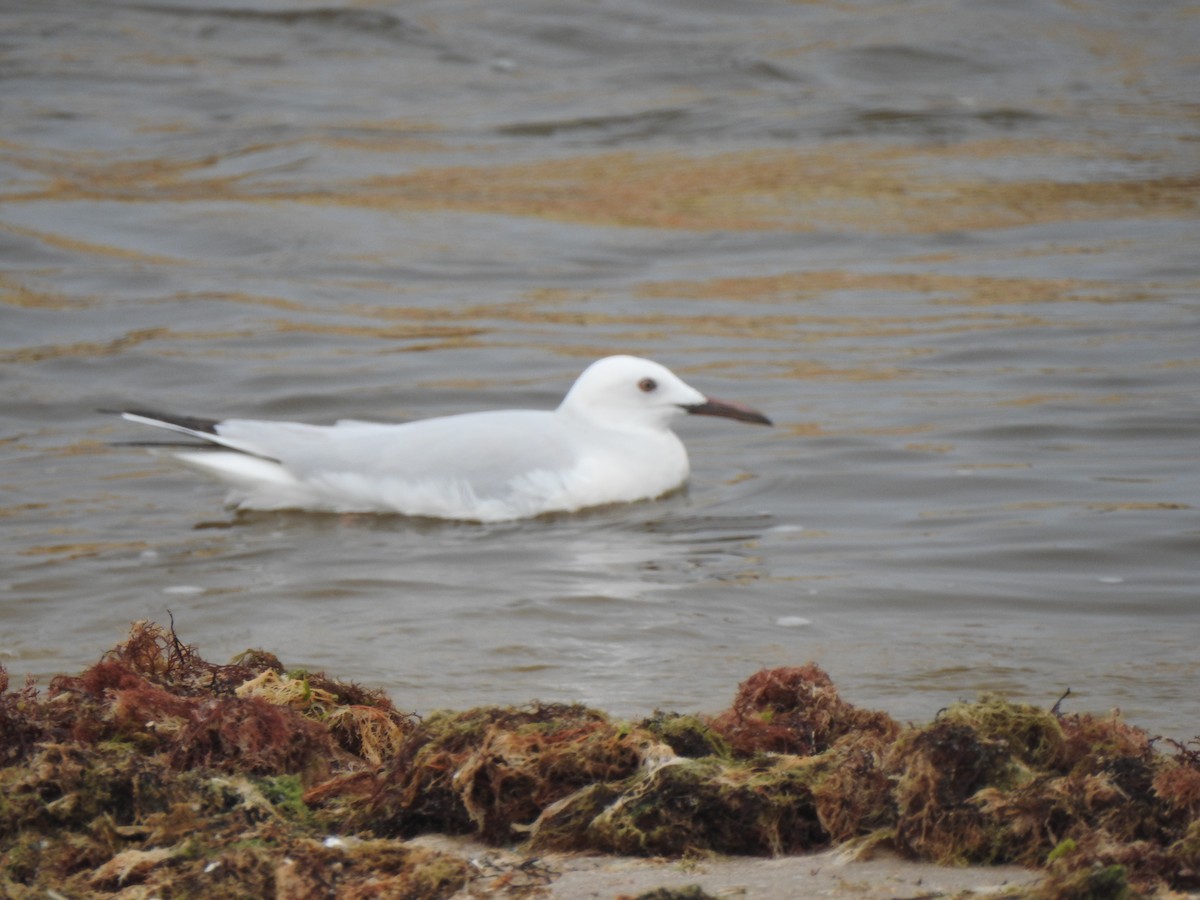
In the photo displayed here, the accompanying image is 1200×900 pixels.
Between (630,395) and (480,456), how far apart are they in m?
0.93

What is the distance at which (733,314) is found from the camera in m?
10.9

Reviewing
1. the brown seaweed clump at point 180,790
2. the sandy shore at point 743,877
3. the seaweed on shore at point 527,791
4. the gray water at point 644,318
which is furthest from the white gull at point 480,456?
the sandy shore at point 743,877

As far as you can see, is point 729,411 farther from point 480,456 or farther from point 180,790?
point 180,790

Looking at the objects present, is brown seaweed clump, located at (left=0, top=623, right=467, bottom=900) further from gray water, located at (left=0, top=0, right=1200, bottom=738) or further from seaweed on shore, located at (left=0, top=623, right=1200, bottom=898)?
gray water, located at (left=0, top=0, right=1200, bottom=738)

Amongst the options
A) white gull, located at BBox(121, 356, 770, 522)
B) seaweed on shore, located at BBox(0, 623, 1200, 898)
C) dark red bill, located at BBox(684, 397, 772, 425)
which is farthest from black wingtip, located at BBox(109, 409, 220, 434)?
seaweed on shore, located at BBox(0, 623, 1200, 898)

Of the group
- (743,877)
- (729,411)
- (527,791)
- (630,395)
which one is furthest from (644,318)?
(743,877)

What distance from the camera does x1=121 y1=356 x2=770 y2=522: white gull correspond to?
7.51m

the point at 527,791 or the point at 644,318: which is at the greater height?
the point at 644,318

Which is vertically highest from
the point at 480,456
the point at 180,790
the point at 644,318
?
the point at 644,318

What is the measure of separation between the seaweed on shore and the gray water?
3.22ft

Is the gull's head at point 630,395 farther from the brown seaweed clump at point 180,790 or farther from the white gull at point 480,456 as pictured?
the brown seaweed clump at point 180,790

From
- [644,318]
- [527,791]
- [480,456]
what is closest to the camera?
[527,791]

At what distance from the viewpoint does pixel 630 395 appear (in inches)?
320

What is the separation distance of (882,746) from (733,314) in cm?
742
